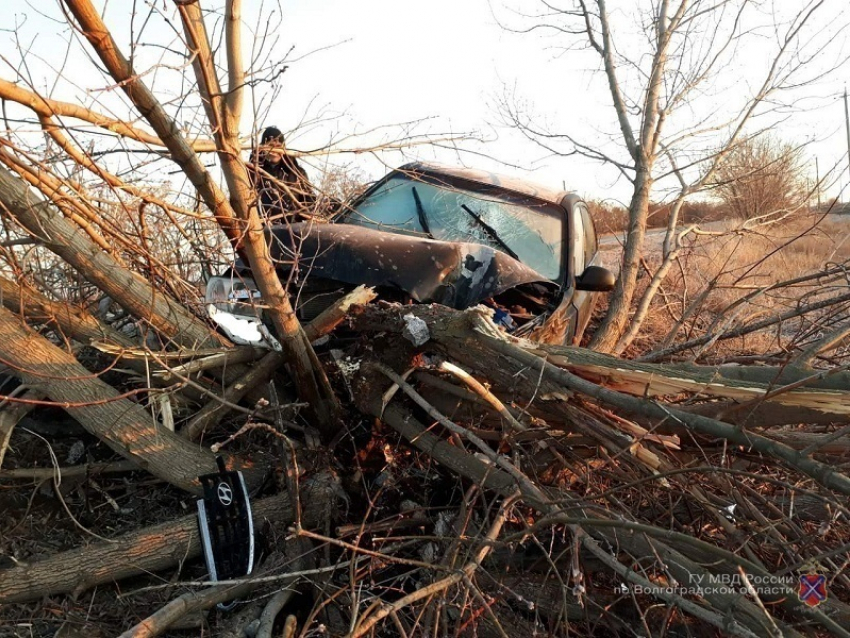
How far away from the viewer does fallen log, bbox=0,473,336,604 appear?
122 inches

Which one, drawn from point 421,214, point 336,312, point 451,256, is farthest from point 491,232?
point 336,312

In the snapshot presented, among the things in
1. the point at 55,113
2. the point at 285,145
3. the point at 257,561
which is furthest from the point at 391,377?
the point at 55,113

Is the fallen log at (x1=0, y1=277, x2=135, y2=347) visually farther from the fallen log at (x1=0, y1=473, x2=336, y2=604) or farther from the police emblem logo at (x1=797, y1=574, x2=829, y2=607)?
the police emblem logo at (x1=797, y1=574, x2=829, y2=607)

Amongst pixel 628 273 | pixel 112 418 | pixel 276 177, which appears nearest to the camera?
pixel 112 418

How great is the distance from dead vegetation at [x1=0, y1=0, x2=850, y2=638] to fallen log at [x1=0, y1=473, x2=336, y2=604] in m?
0.01

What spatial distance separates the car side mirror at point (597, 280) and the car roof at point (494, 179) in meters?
0.99

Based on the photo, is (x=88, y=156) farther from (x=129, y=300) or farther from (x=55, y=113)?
(x=129, y=300)

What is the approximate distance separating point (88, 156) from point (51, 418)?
6.45 feet

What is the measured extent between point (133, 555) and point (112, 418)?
72 centimetres

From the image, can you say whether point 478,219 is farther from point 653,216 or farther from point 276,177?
point 653,216

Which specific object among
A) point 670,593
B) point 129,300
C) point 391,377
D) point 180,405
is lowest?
point 670,593

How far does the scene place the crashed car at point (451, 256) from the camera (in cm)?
398

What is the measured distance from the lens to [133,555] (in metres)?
3.24

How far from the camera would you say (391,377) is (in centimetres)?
343
